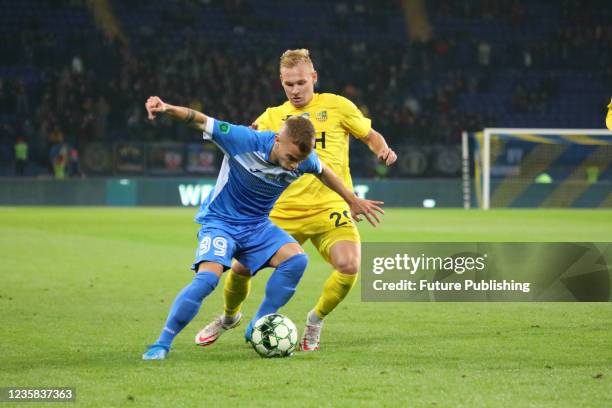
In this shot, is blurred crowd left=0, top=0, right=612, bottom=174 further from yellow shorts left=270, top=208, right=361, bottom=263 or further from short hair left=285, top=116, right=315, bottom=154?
short hair left=285, top=116, right=315, bottom=154

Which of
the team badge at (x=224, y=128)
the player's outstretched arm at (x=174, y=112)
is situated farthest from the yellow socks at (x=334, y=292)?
the player's outstretched arm at (x=174, y=112)

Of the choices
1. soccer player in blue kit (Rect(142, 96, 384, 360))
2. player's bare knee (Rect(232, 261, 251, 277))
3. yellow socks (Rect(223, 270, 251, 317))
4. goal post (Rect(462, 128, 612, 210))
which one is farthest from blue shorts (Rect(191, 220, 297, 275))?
goal post (Rect(462, 128, 612, 210))

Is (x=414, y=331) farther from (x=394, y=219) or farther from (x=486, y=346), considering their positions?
(x=394, y=219)

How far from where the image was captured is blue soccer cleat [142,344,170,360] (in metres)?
6.27

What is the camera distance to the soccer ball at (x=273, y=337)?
21.2ft

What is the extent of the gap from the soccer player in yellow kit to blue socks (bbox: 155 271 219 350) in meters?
0.74

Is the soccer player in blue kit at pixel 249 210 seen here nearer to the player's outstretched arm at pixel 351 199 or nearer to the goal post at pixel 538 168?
the player's outstretched arm at pixel 351 199

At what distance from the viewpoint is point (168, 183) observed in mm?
28938

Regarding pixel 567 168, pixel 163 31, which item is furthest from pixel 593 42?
pixel 163 31

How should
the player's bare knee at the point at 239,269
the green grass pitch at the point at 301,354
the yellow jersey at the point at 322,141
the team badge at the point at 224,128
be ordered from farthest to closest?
the yellow jersey at the point at 322,141 < the player's bare knee at the point at 239,269 < the team badge at the point at 224,128 < the green grass pitch at the point at 301,354

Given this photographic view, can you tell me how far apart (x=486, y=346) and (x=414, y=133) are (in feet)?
81.5

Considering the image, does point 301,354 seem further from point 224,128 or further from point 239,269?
point 224,128

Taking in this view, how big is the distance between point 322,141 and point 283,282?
1.29m

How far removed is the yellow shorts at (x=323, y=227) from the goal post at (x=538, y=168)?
72.0 ft
